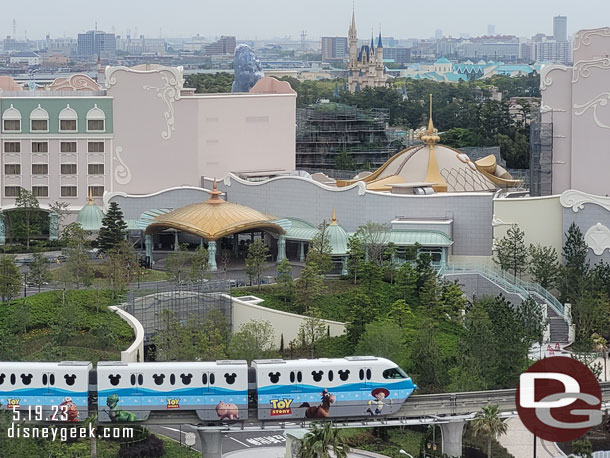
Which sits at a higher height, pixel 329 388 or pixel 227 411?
pixel 329 388

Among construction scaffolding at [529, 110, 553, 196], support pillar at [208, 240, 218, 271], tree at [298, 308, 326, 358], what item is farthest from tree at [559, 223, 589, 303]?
support pillar at [208, 240, 218, 271]

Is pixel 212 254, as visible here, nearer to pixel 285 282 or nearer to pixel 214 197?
pixel 214 197

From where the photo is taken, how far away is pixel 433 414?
38.7 metres

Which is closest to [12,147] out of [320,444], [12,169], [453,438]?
[12,169]

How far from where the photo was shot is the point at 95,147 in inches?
2452

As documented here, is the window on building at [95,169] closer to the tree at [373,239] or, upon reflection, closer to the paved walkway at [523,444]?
the tree at [373,239]

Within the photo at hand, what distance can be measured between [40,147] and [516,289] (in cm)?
2093

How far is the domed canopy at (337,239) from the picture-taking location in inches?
2149

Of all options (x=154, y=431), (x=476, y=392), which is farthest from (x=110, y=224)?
(x=476, y=392)

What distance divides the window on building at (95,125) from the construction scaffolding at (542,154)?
55.6 feet

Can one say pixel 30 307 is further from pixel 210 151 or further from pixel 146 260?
pixel 210 151

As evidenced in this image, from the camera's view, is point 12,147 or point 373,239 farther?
point 12,147

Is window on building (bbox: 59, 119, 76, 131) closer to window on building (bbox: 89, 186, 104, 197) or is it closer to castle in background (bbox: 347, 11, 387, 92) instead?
window on building (bbox: 89, 186, 104, 197)

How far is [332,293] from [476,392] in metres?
13.0
